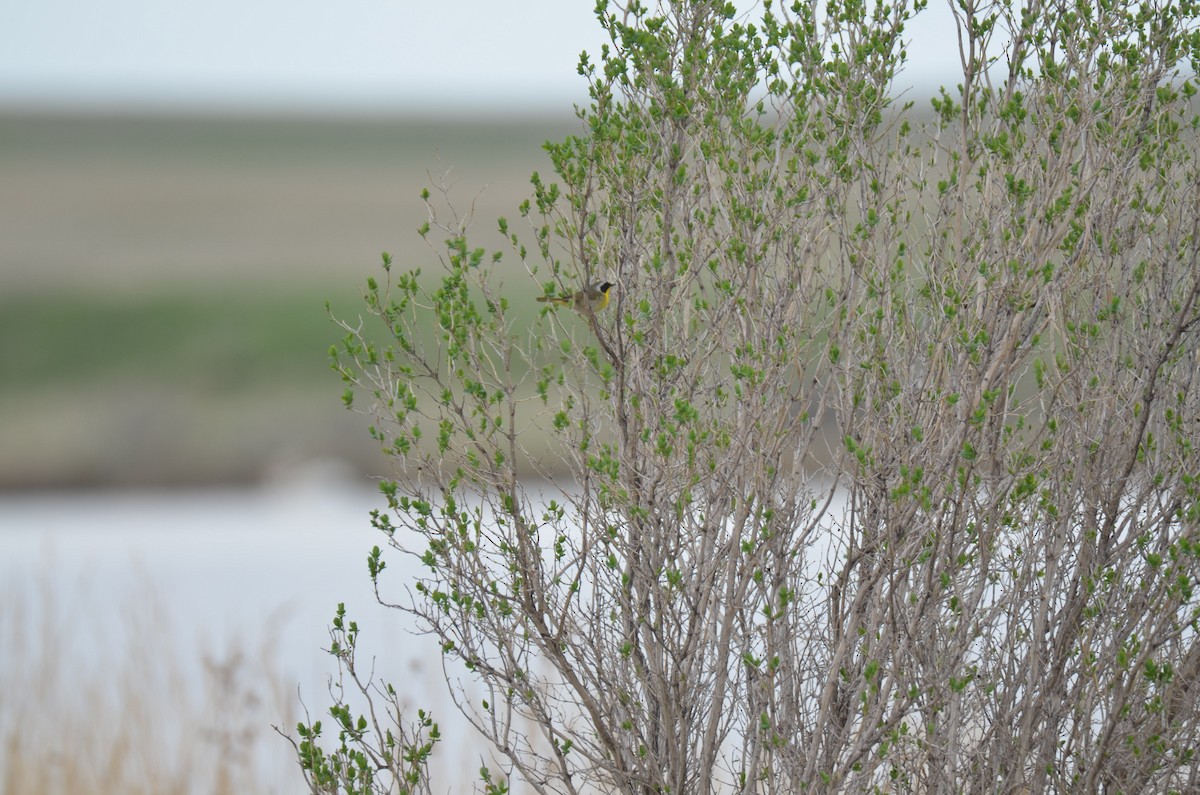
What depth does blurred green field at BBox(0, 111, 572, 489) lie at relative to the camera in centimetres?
1459

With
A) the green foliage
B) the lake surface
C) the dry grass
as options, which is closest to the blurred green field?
the lake surface

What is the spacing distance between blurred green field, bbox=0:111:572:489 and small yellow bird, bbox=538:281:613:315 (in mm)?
7690

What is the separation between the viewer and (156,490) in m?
13.4

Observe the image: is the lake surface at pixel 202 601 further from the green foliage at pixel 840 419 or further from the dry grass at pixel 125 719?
the green foliage at pixel 840 419

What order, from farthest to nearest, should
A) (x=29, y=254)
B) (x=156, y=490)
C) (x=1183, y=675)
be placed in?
(x=29, y=254) → (x=156, y=490) → (x=1183, y=675)

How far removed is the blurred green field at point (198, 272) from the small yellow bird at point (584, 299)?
769 centimetres

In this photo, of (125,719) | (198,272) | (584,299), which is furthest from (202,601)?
(198,272)

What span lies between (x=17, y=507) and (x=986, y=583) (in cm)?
1359

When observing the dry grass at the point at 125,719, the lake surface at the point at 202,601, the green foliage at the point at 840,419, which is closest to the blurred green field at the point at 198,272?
the lake surface at the point at 202,601

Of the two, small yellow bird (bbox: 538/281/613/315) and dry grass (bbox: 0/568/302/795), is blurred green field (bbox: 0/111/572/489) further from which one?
small yellow bird (bbox: 538/281/613/315)

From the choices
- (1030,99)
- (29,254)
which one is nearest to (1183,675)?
(1030,99)

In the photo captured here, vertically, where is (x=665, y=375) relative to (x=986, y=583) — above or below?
above

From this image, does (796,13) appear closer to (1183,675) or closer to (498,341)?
(498,341)

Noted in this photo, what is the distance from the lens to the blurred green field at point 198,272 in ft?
47.9
